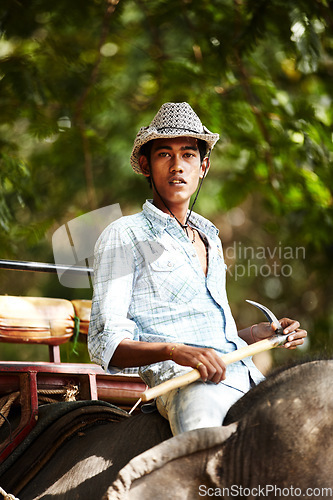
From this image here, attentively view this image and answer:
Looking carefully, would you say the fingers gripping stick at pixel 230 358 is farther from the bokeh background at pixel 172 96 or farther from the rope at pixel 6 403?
the bokeh background at pixel 172 96

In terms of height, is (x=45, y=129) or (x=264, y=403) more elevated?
(x=45, y=129)

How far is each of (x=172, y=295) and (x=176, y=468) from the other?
0.70 metres

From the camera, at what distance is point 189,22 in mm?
4891

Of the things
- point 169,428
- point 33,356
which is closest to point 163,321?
point 169,428

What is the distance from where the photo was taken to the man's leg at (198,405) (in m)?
1.81

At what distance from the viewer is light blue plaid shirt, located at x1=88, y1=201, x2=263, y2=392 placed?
208 cm

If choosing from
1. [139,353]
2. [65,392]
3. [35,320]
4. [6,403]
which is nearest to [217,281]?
[139,353]

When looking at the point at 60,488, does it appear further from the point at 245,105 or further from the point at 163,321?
the point at 245,105

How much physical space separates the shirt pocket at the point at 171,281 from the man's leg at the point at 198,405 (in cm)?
35

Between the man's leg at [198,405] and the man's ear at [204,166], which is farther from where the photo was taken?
the man's ear at [204,166]

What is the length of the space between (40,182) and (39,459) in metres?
5.00

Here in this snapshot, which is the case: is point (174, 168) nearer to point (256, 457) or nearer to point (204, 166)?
point (204, 166)

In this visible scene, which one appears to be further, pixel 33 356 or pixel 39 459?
pixel 33 356

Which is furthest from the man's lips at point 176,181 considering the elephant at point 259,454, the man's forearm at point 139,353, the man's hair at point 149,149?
the elephant at point 259,454
